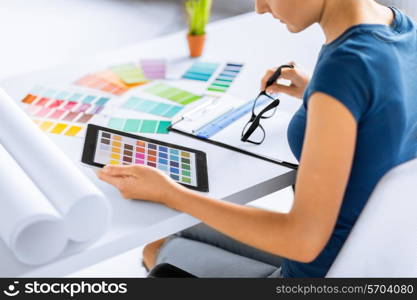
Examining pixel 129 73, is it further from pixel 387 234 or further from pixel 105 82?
pixel 387 234

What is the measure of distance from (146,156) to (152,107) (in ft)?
0.88

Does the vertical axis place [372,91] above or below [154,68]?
above

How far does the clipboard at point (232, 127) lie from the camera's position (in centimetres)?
141

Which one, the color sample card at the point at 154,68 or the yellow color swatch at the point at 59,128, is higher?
the yellow color swatch at the point at 59,128

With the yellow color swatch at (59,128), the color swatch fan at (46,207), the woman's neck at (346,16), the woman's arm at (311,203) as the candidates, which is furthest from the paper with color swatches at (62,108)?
the woman's neck at (346,16)

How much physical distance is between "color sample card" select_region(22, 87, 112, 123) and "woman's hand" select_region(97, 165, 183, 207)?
1.07 ft

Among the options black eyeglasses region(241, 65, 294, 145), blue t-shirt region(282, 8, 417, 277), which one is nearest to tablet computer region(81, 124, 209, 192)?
black eyeglasses region(241, 65, 294, 145)

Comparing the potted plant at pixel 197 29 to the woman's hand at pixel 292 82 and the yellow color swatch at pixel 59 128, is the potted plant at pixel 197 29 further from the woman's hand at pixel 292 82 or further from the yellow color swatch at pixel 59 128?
the yellow color swatch at pixel 59 128

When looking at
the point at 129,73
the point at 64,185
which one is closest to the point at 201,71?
the point at 129,73

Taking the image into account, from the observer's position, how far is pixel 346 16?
1146 mm

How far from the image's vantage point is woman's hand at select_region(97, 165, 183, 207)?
1197 mm

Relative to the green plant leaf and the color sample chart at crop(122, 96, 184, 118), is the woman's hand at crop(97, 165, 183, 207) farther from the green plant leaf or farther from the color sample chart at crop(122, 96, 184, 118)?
the green plant leaf

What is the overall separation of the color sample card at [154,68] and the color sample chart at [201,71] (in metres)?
0.07

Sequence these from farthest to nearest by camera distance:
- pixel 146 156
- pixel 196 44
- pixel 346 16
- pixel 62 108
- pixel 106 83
Answer: pixel 196 44 < pixel 106 83 < pixel 62 108 < pixel 146 156 < pixel 346 16
